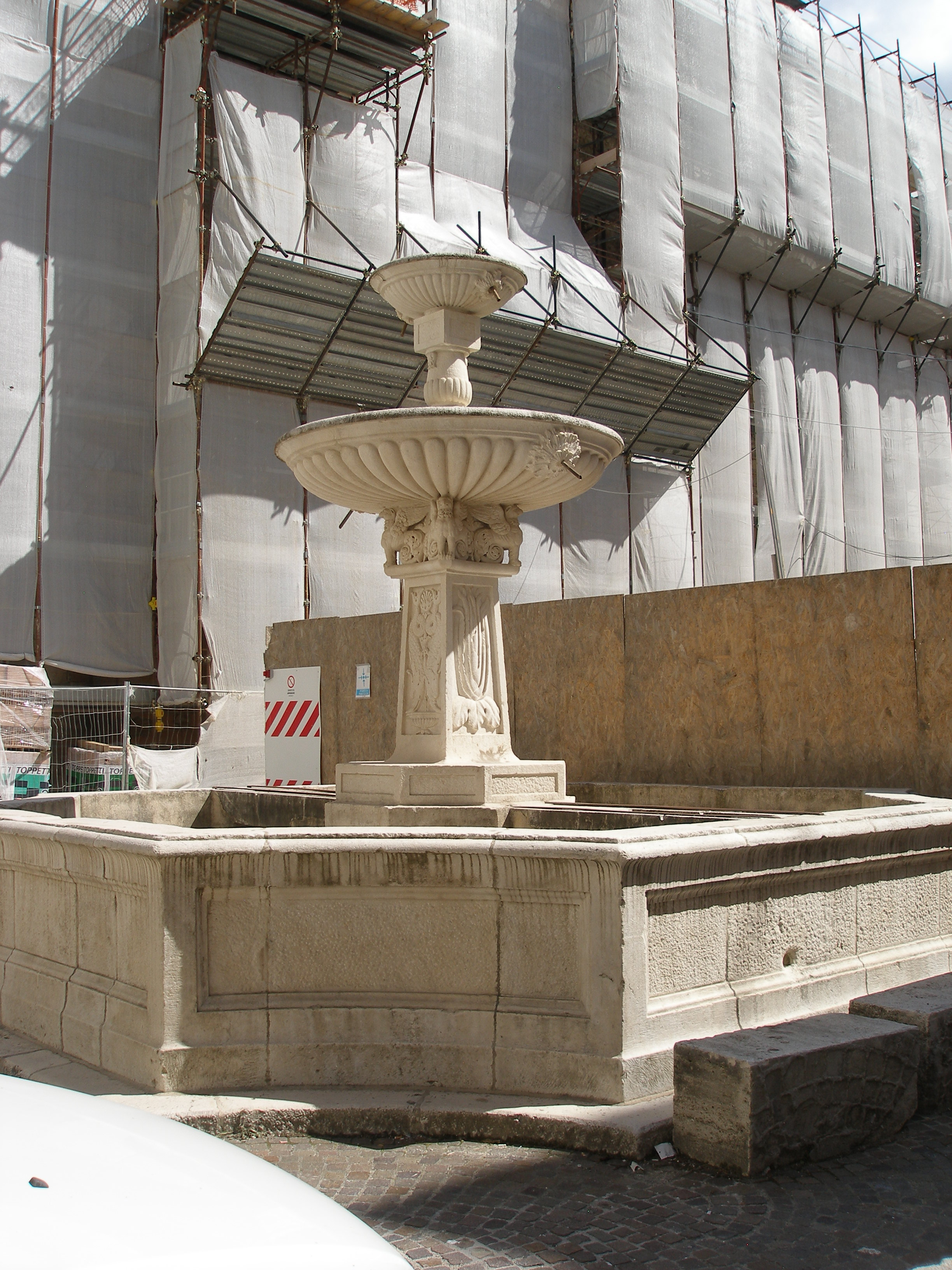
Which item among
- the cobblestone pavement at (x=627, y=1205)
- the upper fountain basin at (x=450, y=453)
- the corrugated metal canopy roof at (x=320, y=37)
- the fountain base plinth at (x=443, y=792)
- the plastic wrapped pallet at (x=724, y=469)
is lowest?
the cobblestone pavement at (x=627, y=1205)

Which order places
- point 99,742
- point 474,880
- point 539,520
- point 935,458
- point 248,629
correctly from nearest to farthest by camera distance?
point 474,880 < point 99,742 < point 248,629 < point 539,520 < point 935,458

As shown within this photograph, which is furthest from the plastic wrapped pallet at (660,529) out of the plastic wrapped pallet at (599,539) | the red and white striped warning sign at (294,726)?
the red and white striped warning sign at (294,726)

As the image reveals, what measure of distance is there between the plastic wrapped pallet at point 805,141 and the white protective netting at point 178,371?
42.2 ft

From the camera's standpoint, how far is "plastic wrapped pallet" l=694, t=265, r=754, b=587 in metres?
23.1

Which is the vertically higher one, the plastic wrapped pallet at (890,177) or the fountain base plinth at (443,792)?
the plastic wrapped pallet at (890,177)

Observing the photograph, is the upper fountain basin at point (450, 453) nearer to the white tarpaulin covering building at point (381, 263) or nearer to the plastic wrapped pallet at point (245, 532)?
the plastic wrapped pallet at point (245, 532)

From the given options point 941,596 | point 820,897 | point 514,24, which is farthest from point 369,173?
point 820,897

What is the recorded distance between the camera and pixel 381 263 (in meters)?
18.6

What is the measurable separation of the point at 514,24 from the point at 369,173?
17.0ft

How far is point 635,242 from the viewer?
21125 millimetres

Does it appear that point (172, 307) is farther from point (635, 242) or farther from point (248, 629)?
point (635, 242)

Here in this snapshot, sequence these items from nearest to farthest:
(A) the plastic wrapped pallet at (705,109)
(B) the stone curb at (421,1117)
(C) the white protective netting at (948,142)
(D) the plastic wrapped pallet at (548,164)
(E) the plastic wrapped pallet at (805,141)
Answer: (B) the stone curb at (421,1117) → (D) the plastic wrapped pallet at (548,164) → (A) the plastic wrapped pallet at (705,109) → (E) the plastic wrapped pallet at (805,141) → (C) the white protective netting at (948,142)

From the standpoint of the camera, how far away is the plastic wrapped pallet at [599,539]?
20562mm

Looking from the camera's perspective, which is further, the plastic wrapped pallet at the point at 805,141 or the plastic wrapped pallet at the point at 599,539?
the plastic wrapped pallet at the point at 805,141
